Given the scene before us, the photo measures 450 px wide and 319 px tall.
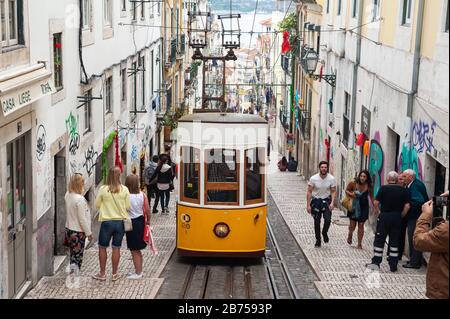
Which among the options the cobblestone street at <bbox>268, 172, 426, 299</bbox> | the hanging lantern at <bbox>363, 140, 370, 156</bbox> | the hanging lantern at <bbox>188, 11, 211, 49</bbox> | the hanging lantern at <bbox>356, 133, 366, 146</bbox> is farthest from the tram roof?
the hanging lantern at <bbox>188, 11, 211, 49</bbox>

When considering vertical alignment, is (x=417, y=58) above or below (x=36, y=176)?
above

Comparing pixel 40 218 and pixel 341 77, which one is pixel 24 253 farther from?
pixel 341 77

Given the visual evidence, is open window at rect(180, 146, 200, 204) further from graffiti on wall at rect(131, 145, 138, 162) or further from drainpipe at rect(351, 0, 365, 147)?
graffiti on wall at rect(131, 145, 138, 162)

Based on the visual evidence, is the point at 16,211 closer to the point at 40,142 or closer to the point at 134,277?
the point at 40,142

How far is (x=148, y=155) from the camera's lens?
85.6 feet

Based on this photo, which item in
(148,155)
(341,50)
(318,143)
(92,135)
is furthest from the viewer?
(318,143)

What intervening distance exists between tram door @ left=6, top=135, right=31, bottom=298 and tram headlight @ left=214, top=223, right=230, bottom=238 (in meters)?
2.98

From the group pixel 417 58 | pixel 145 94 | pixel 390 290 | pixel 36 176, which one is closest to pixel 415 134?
pixel 417 58

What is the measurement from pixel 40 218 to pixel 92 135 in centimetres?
519

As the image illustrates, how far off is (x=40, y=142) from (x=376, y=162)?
7.81 metres

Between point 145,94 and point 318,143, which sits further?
point 318,143

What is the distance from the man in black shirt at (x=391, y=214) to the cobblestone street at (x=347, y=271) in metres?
0.25

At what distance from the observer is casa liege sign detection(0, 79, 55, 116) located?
796 cm

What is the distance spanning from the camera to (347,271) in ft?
35.3
